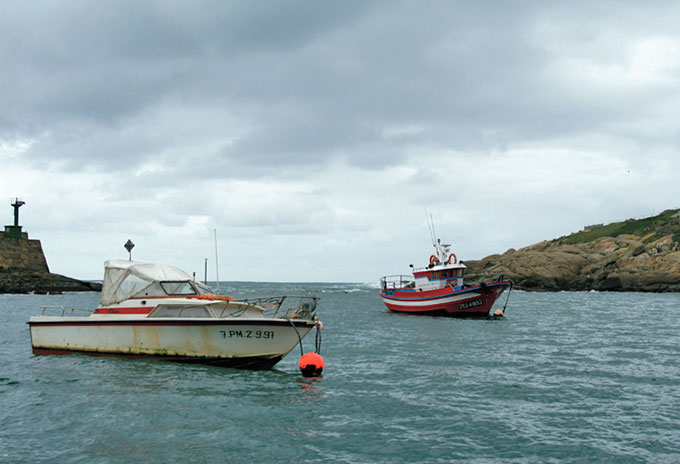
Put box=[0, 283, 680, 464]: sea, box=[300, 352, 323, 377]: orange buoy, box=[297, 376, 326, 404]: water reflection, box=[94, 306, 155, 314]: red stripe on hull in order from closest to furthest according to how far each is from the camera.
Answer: box=[0, 283, 680, 464]: sea, box=[297, 376, 326, 404]: water reflection, box=[300, 352, 323, 377]: orange buoy, box=[94, 306, 155, 314]: red stripe on hull

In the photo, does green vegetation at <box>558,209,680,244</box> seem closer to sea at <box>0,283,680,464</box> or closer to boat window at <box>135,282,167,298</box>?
sea at <box>0,283,680,464</box>

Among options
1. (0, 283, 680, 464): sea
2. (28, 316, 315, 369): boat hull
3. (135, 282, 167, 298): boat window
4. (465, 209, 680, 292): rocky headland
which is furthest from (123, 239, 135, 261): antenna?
(465, 209, 680, 292): rocky headland

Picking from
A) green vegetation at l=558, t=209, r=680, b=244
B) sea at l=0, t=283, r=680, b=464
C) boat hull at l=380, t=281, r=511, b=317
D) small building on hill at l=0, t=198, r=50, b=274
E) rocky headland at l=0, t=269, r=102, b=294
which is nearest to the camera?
sea at l=0, t=283, r=680, b=464

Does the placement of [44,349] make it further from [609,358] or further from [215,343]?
[609,358]

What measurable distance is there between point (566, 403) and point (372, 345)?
12008 millimetres

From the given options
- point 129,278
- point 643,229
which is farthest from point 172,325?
point 643,229

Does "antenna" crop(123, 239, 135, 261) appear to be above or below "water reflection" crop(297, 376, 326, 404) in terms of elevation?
above

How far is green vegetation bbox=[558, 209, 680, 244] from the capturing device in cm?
10644

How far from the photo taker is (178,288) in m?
18.8

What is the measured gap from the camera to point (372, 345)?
2458cm

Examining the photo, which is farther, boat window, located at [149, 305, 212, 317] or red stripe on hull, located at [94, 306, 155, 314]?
red stripe on hull, located at [94, 306, 155, 314]

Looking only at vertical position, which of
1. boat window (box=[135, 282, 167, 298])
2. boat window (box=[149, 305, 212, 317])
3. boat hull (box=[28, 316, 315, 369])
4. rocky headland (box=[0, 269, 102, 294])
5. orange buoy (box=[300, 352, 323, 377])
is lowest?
orange buoy (box=[300, 352, 323, 377])

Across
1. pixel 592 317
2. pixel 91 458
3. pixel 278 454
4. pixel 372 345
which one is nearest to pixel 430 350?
pixel 372 345

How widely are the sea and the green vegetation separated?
315 ft
